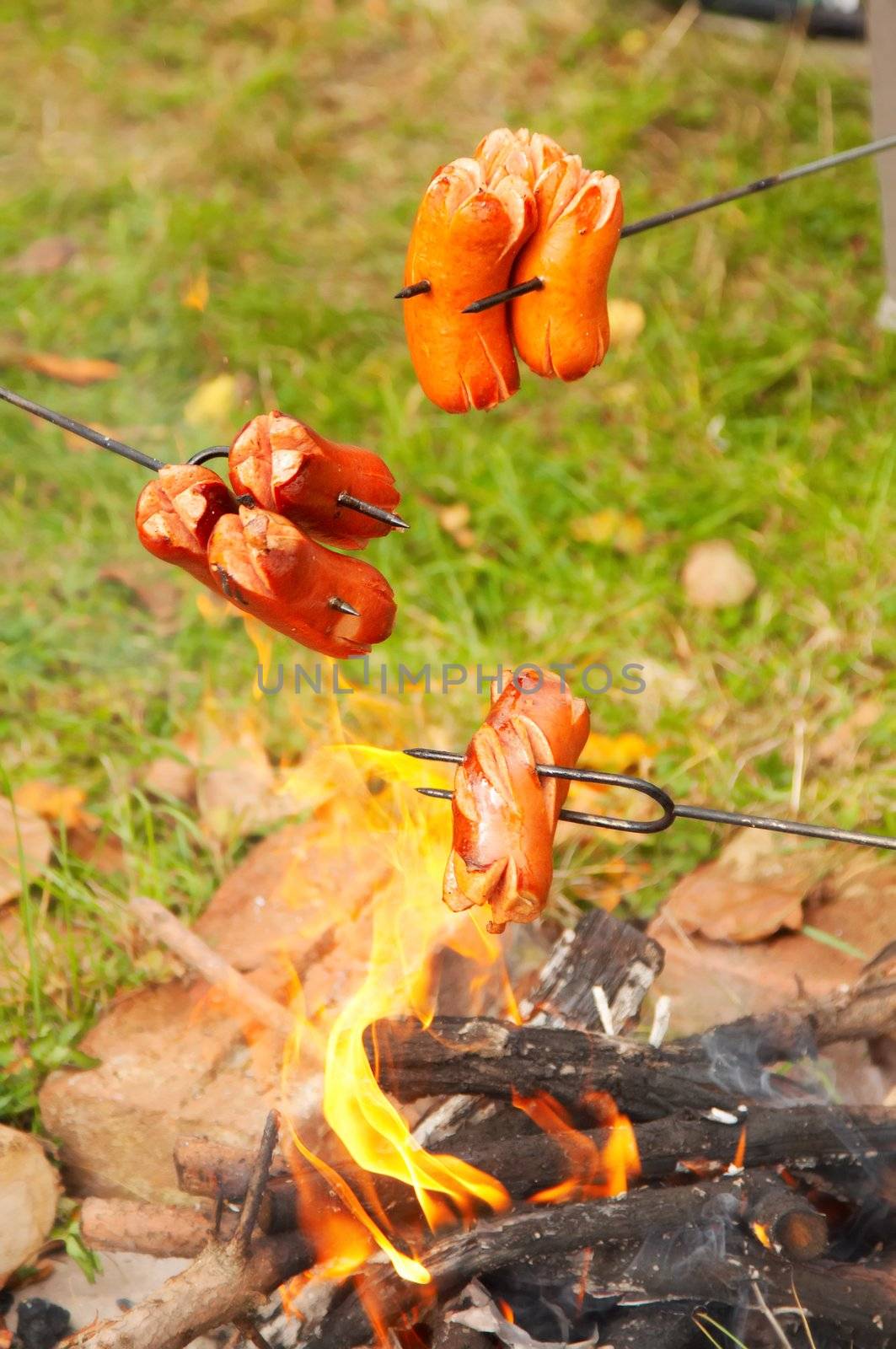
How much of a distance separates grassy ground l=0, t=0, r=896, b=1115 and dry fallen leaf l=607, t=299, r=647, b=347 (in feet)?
0.15

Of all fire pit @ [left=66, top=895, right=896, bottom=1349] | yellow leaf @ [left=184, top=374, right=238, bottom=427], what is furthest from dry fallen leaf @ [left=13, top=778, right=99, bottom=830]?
yellow leaf @ [left=184, top=374, right=238, bottom=427]

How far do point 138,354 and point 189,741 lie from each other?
1965mm

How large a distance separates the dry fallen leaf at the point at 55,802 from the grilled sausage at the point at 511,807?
1.72 meters

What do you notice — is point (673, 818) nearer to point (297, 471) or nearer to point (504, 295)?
point (297, 471)

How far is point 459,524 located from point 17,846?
6.19 ft

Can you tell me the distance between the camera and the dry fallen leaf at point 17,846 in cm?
324

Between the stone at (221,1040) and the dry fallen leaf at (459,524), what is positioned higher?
the dry fallen leaf at (459,524)

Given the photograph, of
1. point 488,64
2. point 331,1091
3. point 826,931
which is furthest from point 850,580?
point 488,64

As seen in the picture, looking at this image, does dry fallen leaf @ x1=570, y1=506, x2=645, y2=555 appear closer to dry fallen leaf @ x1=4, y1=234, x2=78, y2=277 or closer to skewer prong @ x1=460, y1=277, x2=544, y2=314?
skewer prong @ x1=460, y1=277, x2=544, y2=314

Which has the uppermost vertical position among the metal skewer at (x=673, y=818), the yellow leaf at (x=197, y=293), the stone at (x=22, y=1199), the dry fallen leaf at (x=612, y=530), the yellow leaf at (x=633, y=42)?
the yellow leaf at (x=633, y=42)

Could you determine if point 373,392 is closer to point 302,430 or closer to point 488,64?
point 488,64

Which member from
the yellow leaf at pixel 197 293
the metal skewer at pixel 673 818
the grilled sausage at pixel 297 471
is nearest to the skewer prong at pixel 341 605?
the grilled sausage at pixel 297 471

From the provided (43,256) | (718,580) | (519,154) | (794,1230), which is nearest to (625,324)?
(718,580)

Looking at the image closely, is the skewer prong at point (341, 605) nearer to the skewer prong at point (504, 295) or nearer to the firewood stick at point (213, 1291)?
the skewer prong at point (504, 295)
